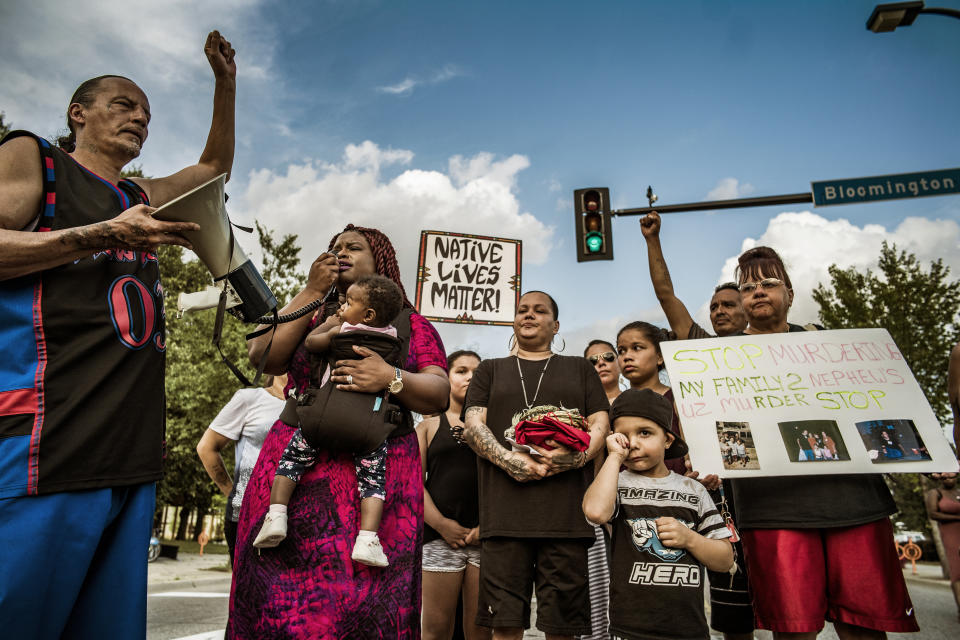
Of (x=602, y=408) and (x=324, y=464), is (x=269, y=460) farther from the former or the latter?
(x=602, y=408)

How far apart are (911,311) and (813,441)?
18688mm

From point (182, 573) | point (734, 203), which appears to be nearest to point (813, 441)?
point (734, 203)

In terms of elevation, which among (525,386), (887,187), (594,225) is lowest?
(525,386)

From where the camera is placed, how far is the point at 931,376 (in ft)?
56.1

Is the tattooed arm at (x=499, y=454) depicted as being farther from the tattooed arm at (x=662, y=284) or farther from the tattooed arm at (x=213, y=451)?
the tattooed arm at (x=213, y=451)

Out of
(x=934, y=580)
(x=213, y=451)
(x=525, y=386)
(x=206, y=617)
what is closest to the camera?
(x=525, y=386)

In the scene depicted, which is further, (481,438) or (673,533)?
(481,438)

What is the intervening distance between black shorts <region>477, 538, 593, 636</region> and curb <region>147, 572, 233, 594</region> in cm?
894

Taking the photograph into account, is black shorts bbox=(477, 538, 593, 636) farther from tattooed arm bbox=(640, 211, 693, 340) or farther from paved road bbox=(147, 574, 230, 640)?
paved road bbox=(147, 574, 230, 640)

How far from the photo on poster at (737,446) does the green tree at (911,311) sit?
16944 millimetres

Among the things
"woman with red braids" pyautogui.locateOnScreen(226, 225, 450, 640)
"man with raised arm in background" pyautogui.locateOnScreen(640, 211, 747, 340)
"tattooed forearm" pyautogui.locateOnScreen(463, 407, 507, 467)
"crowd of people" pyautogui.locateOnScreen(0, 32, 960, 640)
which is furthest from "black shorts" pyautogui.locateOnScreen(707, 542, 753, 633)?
"woman with red braids" pyautogui.locateOnScreen(226, 225, 450, 640)

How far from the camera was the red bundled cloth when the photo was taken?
9.78 feet

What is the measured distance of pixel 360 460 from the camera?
7.23ft

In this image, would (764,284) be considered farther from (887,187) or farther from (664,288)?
(887,187)
